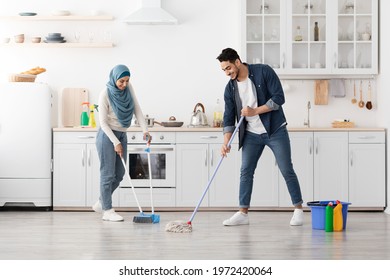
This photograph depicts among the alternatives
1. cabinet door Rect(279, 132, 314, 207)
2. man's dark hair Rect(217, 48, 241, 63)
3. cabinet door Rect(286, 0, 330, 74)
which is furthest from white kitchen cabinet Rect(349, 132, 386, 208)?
man's dark hair Rect(217, 48, 241, 63)

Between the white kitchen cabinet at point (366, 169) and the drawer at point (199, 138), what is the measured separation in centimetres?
127

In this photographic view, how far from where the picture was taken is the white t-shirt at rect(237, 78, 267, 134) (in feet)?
18.1

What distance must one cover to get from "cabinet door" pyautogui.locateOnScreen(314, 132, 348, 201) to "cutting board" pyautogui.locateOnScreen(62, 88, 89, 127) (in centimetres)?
241

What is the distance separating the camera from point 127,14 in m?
7.38

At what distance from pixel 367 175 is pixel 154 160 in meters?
2.05

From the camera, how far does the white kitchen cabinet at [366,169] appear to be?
688 cm

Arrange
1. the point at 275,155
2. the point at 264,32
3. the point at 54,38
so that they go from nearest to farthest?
the point at 275,155
the point at 264,32
the point at 54,38

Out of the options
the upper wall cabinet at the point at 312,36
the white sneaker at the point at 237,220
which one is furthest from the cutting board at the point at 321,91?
the white sneaker at the point at 237,220

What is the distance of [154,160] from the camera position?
272 inches

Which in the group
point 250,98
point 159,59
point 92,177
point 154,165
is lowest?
point 92,177

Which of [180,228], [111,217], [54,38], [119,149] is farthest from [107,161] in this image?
[54,38]

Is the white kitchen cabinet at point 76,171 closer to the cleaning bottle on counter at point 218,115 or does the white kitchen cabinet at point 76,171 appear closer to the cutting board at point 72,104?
the cutting board at point 72,104

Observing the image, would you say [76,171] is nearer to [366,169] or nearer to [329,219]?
[329,219]

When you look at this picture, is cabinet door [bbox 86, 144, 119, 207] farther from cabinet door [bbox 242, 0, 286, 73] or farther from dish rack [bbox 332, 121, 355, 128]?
dish rack [bbox 332, 121, 355, 128]
